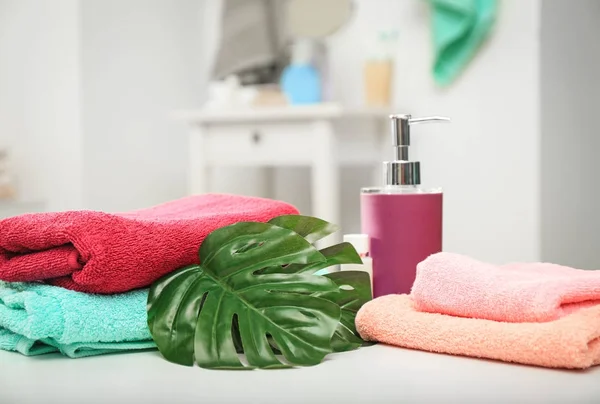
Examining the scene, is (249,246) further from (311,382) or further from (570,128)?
(570,128)

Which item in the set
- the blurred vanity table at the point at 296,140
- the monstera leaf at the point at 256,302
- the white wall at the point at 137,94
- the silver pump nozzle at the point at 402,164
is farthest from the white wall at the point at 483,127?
the monstera leaf at the point at 256,302

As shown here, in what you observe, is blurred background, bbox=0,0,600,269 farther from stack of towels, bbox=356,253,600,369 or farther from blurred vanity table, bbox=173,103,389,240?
stack of towels, bbox=356,253,600,369

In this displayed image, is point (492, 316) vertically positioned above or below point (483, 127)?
below

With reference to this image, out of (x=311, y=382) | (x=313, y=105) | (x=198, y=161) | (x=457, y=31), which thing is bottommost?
(x=311, y=382)

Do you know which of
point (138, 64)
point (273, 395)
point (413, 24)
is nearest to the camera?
point (273, 395)

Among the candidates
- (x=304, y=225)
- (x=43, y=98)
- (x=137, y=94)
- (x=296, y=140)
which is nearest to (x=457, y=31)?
(x=296, y=140)

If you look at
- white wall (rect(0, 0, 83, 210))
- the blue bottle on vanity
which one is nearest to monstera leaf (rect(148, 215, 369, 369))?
the blue bottle on vanity

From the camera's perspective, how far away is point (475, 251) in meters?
1.92

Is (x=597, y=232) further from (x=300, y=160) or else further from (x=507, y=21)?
(x=300, y=160)

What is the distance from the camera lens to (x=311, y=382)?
479 millimetres

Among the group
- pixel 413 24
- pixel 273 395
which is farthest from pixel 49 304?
pixel 413 24

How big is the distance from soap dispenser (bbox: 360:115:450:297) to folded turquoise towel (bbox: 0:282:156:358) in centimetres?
22

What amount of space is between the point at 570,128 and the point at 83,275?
1574 mm

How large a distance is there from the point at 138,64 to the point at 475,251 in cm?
117
